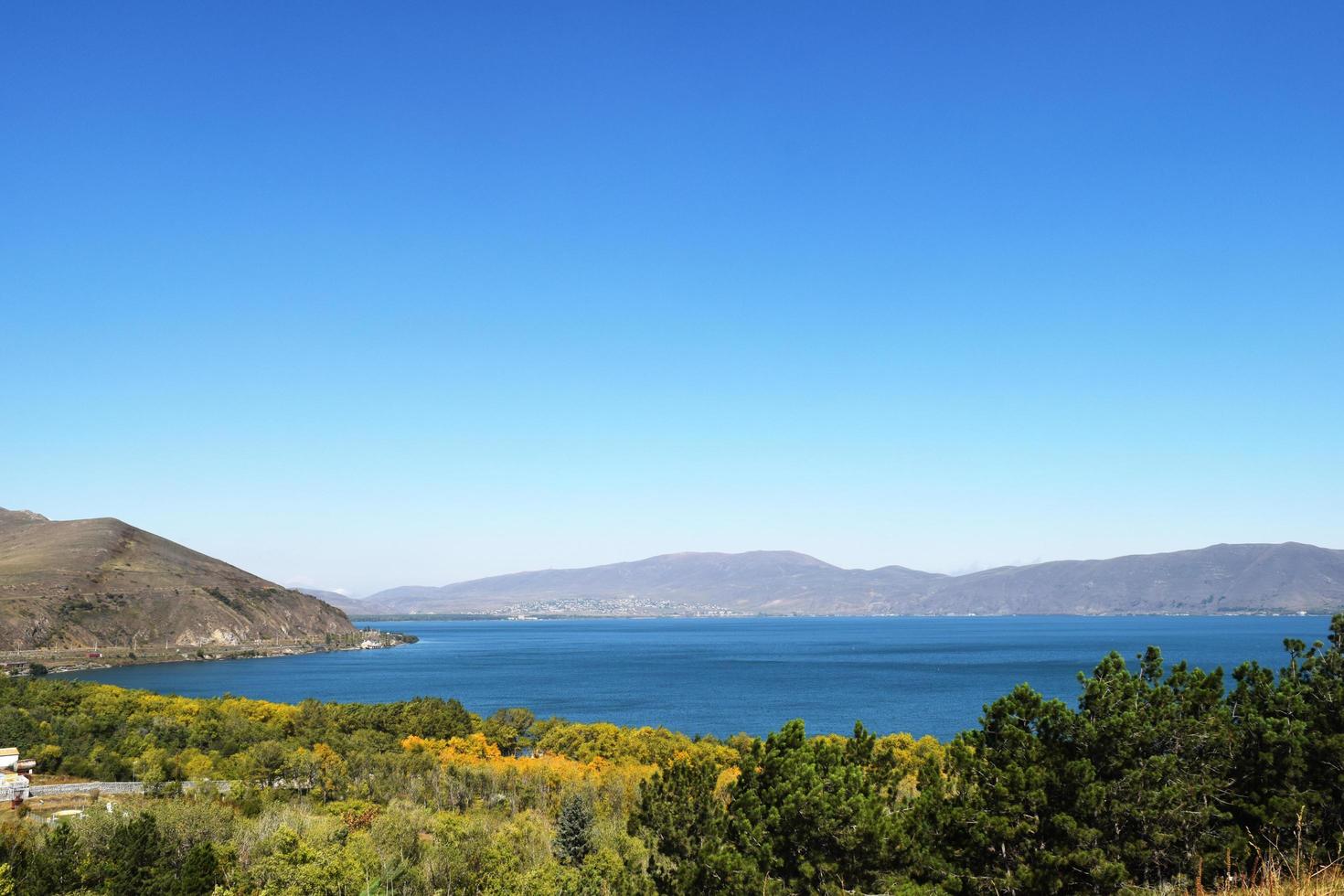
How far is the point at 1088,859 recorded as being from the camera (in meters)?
17.2

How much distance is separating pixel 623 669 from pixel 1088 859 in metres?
136

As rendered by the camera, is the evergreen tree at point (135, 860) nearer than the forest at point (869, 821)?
No

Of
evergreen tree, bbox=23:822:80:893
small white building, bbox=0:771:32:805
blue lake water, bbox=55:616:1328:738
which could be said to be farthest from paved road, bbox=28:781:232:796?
Result: blue lake water, bbox=55:616:1328:738

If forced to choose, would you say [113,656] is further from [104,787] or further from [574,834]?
[574,834]

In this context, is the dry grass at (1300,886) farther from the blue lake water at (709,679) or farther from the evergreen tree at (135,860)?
the blue lake water at (709,679)

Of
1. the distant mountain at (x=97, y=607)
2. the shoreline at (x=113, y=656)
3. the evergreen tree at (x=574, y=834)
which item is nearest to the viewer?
the evergreen tree at (x=574, y=834)

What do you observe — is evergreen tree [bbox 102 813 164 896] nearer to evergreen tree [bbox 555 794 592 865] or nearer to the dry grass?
evergreen tree [bbox 555 794 592 865]

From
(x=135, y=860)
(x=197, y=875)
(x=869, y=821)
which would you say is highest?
(x=869, y=821)

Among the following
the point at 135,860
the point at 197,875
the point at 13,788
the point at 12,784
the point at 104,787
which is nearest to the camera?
the point at 197,875

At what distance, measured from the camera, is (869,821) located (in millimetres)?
20062

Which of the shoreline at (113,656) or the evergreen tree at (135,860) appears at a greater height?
the evergreen tree at (135,860)

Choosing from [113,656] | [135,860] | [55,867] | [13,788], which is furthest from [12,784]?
[113,656]

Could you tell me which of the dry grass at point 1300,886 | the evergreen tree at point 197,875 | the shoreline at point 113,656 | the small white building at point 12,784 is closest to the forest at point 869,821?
the evergreen tree at point 197,875

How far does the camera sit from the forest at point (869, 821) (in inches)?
717
